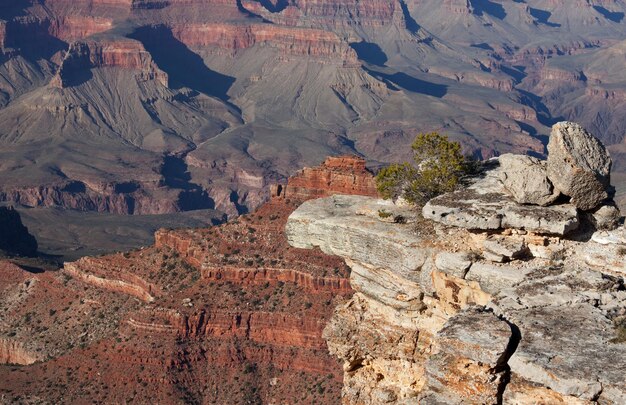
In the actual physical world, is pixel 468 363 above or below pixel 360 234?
above

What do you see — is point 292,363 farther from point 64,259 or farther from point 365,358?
point 64,259

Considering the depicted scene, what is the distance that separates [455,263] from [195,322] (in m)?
34.2

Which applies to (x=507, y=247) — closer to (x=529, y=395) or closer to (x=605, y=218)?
(x=605, y=218)

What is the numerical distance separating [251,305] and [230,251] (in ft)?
14.3

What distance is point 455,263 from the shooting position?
23312 mm

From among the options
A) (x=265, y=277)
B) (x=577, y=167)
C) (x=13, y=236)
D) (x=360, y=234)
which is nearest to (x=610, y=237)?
(x=577, y=167)

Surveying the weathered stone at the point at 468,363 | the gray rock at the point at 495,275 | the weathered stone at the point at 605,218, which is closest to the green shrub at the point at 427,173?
the weathered stone at the point at 605,218

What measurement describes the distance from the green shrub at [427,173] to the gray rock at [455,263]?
3.64 m

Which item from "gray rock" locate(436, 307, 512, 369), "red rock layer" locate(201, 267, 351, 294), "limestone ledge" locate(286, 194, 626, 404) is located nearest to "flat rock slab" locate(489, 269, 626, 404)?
"limestone ledge" locate(286, 194, 626, 404)

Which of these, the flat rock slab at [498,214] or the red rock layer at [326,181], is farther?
the red rock layer at [326,181]

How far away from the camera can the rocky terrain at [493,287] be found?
19516 millimetres

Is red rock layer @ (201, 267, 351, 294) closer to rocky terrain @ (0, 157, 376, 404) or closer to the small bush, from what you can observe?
rocky terrain @ (0, 157, 376, 404)

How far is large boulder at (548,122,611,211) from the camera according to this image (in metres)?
23.8

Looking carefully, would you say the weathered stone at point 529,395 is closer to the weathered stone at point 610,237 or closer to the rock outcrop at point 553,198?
the rock outcrop at point 553,198
